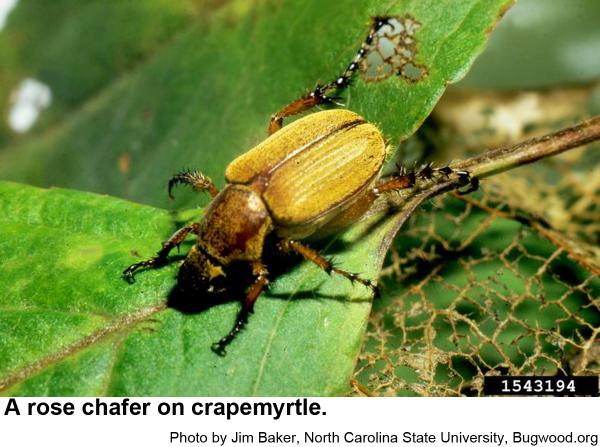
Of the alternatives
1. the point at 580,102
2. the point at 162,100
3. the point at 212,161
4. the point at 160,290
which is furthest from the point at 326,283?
the point at 580,102

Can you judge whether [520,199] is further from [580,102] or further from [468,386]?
[468,386]

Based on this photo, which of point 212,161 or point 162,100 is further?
point 162,100

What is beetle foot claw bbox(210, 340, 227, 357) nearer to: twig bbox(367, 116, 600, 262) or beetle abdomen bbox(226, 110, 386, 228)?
beetle abdomen bbox(226, 110, 386, 228)

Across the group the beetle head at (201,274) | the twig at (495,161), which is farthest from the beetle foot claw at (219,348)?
the twig at (495,161)

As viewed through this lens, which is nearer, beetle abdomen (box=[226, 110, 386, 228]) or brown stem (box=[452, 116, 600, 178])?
brown stem (box=[452, 116, 600, 178])

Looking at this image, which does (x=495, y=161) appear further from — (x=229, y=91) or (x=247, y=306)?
(x=229, y=91)

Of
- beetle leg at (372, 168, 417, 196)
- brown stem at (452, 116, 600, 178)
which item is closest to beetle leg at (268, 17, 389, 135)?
beetle leg at (372, 168, 417, 196)
